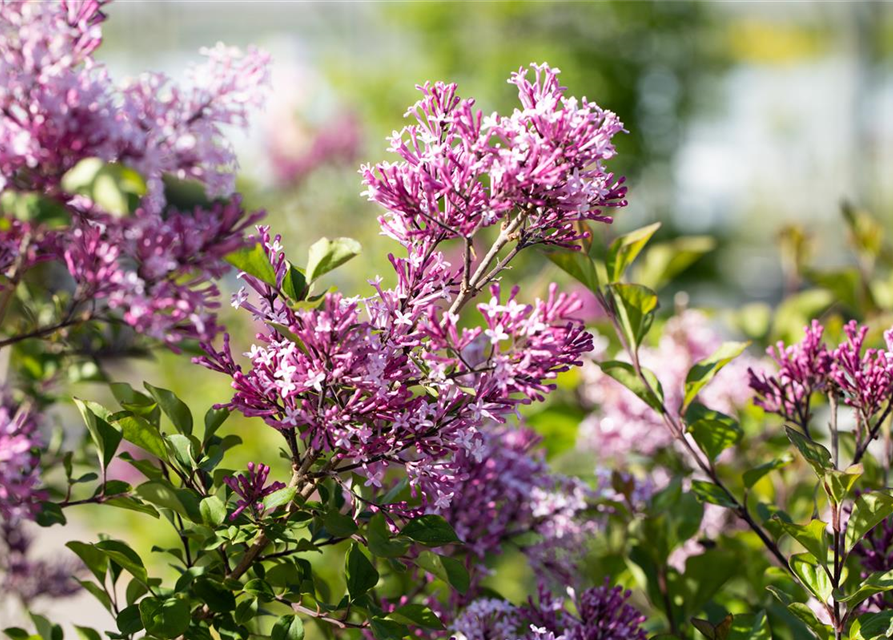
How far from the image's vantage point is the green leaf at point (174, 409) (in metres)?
0.63

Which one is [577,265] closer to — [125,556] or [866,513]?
[866,513]

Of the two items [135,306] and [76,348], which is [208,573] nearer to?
[135,306]

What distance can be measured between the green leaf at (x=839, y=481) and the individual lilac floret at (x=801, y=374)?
10cm

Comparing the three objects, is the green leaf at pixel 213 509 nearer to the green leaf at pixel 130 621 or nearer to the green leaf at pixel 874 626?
the green leaf at pixel 130 621

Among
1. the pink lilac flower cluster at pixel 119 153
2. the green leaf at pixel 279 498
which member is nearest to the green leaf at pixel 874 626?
the green leaf at pixel 279 498

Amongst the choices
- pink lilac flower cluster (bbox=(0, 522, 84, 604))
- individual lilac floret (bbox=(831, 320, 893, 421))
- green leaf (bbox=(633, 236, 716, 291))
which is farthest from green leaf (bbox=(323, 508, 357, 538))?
green leaf (bbox=(633, 236, 716, 291))

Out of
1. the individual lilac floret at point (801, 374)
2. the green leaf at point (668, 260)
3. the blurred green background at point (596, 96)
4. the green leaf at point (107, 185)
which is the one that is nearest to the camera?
the green leaf at point (107, 185)

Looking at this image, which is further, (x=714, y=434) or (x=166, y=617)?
(x=714, y=434)

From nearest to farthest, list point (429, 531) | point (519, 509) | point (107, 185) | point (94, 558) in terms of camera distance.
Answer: point (107, 185) → point (429, 531) → point (94, 558) → point (519, 509)

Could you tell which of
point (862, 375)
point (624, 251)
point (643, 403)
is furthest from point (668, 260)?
point (862, 375)

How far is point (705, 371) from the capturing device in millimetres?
738

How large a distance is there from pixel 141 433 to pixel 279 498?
0.11 metres

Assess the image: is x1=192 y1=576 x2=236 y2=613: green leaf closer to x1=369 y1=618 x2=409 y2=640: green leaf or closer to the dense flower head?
x1=369 y1=618 x2=409 y2=640: green leaf

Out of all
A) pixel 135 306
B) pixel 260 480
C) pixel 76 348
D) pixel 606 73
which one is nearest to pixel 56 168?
pixel 135 306
